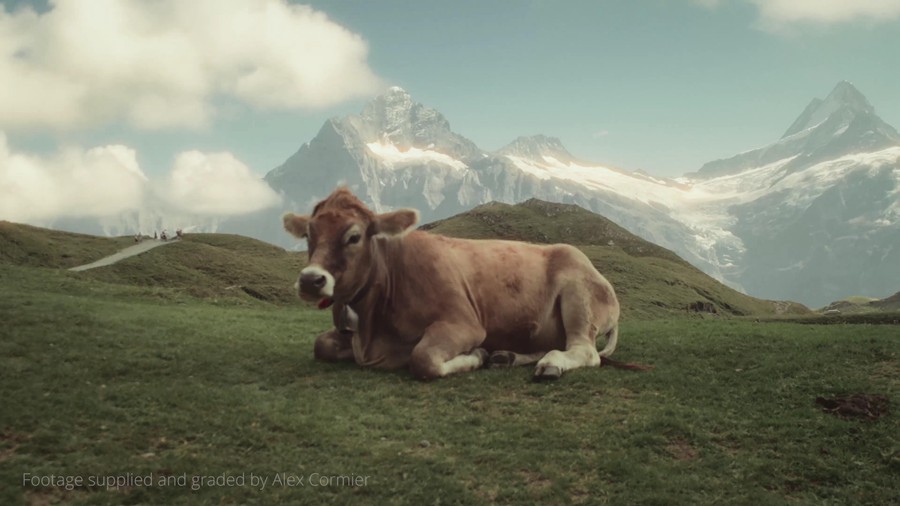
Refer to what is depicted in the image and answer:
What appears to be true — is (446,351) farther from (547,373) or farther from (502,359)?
(547,373)

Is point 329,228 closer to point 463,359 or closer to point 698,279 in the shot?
point 463,359

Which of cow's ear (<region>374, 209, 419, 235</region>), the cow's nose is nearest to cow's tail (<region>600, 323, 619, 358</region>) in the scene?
cow's ear (<region>374, 209, 419, 235</region>)

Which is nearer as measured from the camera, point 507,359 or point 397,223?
point 397,223

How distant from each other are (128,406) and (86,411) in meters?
0.55

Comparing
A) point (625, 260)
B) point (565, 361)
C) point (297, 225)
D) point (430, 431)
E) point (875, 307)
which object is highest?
point (297, 225)

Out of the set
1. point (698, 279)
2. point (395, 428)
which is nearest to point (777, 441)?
point (395, 428)

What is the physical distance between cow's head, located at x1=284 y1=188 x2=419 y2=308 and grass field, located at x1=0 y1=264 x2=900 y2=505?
1652 mm

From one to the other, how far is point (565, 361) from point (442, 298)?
99.1 inches

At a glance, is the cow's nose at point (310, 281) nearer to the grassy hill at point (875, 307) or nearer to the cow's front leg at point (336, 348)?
the cow's front leg at point (336, 348)

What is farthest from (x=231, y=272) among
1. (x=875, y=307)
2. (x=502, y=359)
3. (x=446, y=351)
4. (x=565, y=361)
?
(x=875, y=307)

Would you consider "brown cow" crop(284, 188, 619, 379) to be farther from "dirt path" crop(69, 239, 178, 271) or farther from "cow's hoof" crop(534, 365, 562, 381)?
"dirt path" crop(69, 239, 178, 271)

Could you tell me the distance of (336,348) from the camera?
40.3ft

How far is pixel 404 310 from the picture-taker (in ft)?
37.7

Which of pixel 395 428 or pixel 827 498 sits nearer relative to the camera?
pixel 827 498
